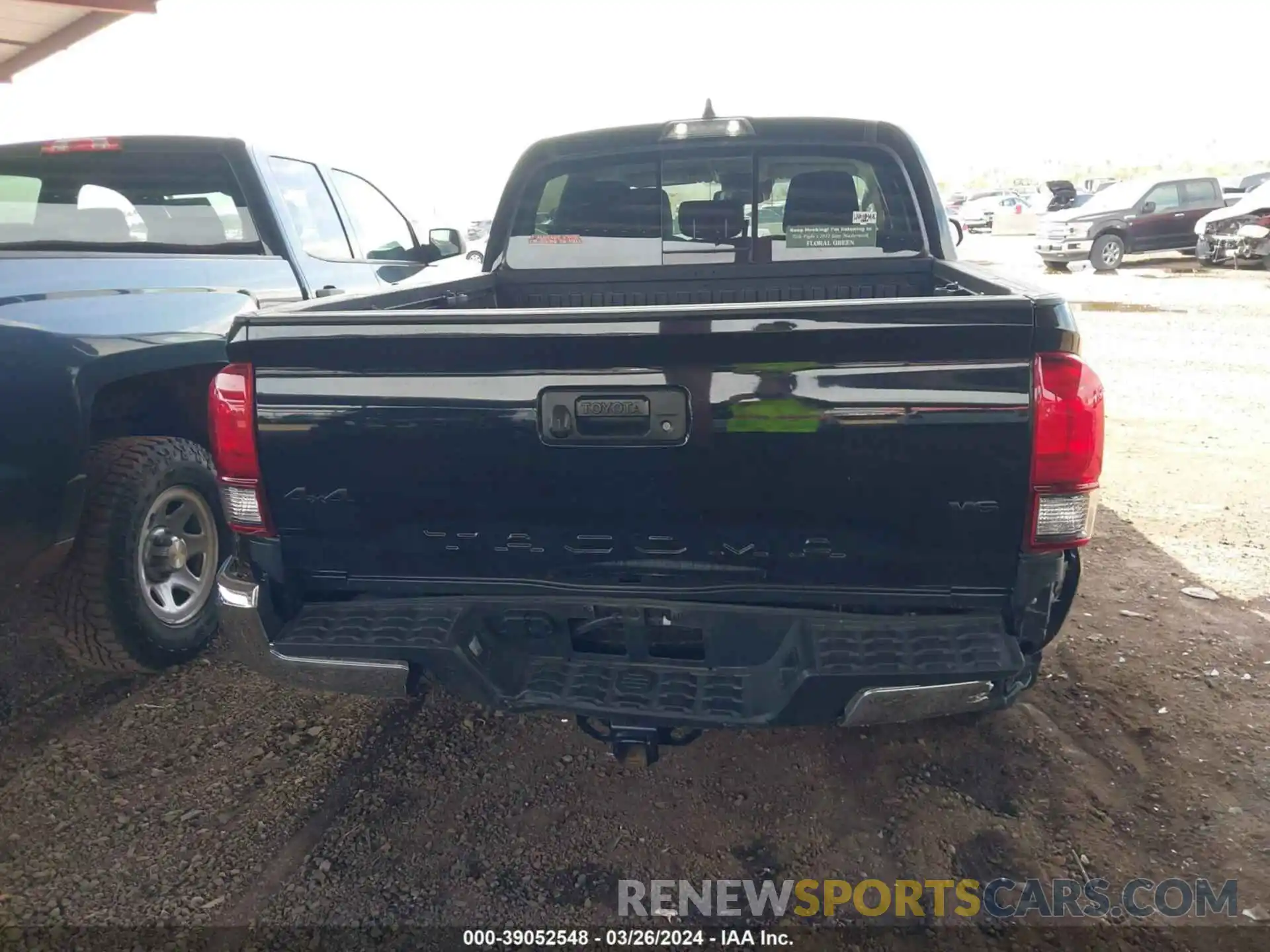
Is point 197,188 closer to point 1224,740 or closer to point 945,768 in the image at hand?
point 945,768

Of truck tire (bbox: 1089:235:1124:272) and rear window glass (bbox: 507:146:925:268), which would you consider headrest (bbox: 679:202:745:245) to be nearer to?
rear window glass (bbox: 507:146:925:268)

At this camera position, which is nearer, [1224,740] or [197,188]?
[1224,740]

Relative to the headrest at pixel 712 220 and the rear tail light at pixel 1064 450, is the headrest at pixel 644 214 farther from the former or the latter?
the rear tail light at pixel 1064 450

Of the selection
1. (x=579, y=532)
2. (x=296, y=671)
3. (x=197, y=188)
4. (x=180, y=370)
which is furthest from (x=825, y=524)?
(x=197, y=188)

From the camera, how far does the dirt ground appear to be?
2.40 metres

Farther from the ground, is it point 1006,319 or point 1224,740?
point 1006,319

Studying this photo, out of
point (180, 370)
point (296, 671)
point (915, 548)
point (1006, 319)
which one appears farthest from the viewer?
point (180, 370)

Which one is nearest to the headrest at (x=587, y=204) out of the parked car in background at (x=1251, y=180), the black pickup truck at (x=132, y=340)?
the black pickup truck at (x=132, y=340)

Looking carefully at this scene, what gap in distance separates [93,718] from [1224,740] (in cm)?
401

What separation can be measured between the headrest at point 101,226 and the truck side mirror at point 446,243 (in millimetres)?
1960

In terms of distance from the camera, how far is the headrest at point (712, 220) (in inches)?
148

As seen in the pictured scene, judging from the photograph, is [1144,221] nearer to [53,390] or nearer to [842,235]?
[842,235]

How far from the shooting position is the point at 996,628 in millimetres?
2152

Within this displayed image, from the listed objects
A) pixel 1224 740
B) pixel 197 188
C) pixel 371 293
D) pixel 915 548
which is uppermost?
pixel 197 188
